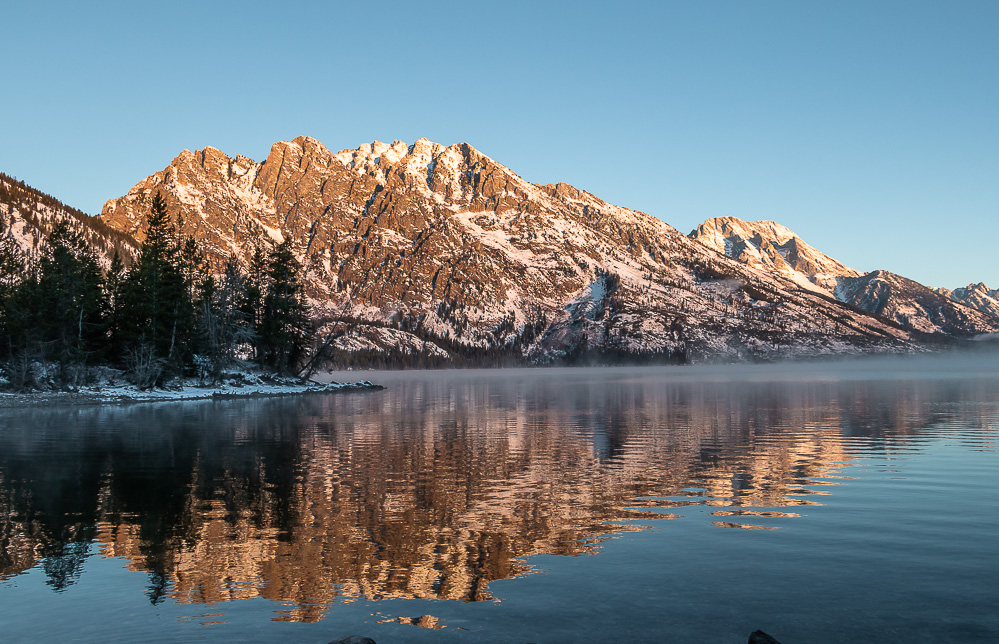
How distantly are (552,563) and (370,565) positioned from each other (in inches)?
201

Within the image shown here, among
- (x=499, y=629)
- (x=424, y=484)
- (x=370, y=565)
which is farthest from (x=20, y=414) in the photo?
(x=499, y=629)

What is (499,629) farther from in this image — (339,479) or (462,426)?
(462,426)

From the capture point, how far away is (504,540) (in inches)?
958

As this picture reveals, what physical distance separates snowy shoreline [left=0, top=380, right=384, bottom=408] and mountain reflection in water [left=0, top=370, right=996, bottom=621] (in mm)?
27766

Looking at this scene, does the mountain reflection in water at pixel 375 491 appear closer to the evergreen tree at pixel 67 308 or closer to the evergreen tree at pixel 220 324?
the evergreen tree at pixel 67 308

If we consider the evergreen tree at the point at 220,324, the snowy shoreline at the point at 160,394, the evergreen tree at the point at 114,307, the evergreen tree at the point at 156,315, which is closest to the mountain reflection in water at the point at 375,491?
the snowy shoreline at the point at 160,394

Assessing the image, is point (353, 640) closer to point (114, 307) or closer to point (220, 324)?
point (220, 324)

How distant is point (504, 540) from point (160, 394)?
322 ft

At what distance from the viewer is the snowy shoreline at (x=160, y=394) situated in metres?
94.6

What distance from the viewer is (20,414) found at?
262 feet

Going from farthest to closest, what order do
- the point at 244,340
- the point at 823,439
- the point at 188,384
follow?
the point at 244,340
the point at 188,384
the point at 823,439

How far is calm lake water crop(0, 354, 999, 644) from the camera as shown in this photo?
55.9 ft

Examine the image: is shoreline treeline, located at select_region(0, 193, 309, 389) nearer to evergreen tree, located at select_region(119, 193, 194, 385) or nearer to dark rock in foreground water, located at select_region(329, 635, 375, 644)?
evergreen tree, located at select_region(119, 193, 194, 385)

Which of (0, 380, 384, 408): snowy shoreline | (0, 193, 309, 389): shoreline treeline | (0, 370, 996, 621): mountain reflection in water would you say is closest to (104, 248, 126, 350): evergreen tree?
(0, 193, 309, 389): shoreline treeline
